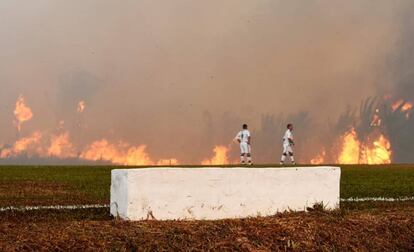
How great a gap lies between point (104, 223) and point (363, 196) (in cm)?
884

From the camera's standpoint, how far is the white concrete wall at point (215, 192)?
1083cm

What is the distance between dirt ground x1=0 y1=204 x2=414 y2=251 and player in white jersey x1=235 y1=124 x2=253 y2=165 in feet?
94.4

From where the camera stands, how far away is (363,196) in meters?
17.3

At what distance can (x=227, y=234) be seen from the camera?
32.9 feet

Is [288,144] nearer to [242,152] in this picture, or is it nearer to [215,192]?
[242,152]

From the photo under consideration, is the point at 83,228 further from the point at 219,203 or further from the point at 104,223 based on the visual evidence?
the point at 219,203

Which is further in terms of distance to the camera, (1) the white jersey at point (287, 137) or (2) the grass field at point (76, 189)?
(1) the white jersey at point (287, 137)

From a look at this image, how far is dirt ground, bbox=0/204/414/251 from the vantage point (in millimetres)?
9461

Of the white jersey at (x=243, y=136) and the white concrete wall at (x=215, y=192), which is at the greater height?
the white jersey at (x=243, y=136)

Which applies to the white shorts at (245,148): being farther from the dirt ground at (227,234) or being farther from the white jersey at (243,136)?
the dirt ground at (227,234)

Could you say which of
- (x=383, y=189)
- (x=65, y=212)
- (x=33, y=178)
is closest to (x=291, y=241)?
(x=65, y=212)

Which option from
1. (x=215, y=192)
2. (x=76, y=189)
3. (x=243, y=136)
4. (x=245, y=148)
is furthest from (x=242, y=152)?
(x=215, y=192)

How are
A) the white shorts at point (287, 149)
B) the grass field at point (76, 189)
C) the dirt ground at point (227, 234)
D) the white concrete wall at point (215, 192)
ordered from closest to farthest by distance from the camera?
the dirt ground at point (227, 234) < the white concrete wall at point (215, 192) < the grass field at point (76, 189) < the white shorts at point (287, 149)

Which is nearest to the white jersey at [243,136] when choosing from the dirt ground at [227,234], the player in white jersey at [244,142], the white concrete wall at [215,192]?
the player in white jersey at [244,142]
